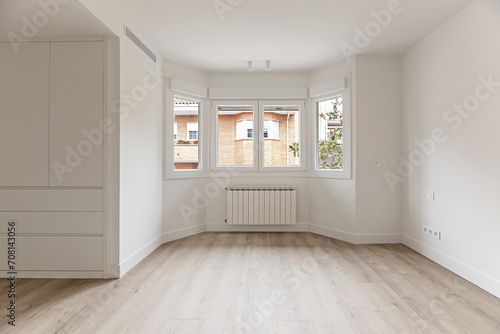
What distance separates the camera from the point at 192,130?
15.2 feet

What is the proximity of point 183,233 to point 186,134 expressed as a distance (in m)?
1.51

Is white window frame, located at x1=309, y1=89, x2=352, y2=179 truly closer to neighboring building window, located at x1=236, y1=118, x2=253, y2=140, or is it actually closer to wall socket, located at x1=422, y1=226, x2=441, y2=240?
neighboring building window, located at x1=236, y1=118, x2=253, y2=140

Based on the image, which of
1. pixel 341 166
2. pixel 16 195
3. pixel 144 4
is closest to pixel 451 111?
pixel 341 166

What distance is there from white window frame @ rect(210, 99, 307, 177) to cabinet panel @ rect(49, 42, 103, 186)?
2136 mm

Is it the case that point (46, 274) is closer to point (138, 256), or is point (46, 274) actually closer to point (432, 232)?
point (138, 256)

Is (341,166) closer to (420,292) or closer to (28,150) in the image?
Result: (420,292)

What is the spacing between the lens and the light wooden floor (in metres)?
1.99

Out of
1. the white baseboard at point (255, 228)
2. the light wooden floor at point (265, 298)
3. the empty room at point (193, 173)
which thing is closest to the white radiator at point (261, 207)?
the white baseboard at point (255, 228)

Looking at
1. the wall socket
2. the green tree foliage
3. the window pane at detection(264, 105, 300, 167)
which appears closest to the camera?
the wall socket

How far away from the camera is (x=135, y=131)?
3.26 meters

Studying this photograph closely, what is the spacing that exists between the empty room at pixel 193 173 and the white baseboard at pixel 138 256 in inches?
1.2

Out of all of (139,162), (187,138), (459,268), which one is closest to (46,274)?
(139,162)

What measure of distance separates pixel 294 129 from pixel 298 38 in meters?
1.63

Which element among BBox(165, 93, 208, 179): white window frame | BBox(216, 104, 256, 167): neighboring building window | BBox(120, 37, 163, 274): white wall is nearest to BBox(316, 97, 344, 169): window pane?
BBox(216, 104, 256, 167): neighboring building window
